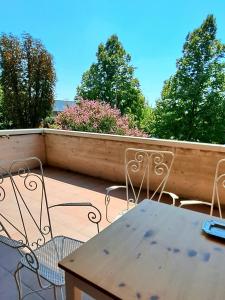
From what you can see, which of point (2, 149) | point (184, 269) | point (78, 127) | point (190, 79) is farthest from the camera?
point (190, 79)

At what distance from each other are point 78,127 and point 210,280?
468 centimetres

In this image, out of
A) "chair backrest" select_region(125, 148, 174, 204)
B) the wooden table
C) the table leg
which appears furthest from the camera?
"chair backrest" select_region(125, 148, 174, 204)

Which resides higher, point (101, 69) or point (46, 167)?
point (101, 69)

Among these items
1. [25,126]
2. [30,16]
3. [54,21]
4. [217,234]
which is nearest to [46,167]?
[25,126]

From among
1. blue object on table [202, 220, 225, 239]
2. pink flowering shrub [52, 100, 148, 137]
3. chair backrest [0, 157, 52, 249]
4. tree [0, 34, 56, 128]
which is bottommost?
chair backrest [0, 157, 52, 249]

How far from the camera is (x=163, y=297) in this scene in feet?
2.24

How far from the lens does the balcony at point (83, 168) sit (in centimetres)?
237

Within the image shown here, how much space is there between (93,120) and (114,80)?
21.2 ft

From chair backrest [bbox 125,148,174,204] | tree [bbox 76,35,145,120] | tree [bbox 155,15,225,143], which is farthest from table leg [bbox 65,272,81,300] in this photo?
tree [bbox 76,35,145,120]

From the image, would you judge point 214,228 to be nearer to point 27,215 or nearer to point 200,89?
point 27,215

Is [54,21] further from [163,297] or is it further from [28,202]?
[163,297]

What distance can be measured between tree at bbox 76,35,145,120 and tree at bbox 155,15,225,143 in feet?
7.93

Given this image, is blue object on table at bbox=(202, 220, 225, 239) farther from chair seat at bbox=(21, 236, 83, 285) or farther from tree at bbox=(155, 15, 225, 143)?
tree at bbox=(155, 15, 225, 143)

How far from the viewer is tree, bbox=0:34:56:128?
6496 millimetres
